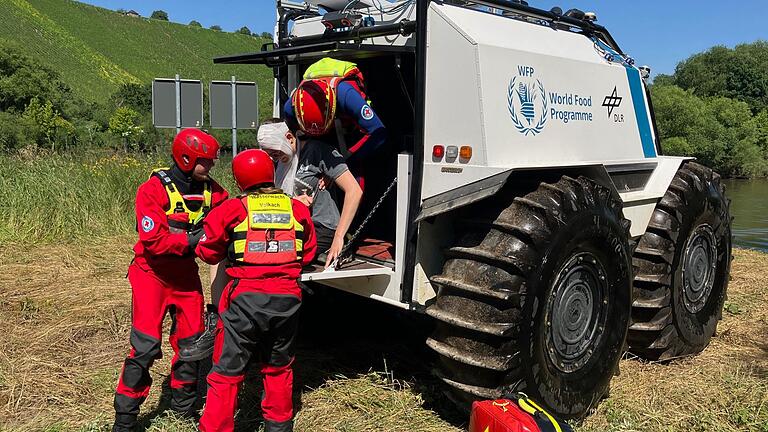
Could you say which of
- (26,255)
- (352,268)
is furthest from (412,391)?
(26,255)

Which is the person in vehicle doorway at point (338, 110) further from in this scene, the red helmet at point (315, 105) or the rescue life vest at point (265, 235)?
the rescue life vest at point (265, 235)

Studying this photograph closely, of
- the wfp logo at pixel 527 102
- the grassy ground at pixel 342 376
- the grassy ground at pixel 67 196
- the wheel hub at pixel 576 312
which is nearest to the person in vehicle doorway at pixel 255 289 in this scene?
the grassy ground at pixel 342 376

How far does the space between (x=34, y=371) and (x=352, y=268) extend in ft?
8.06

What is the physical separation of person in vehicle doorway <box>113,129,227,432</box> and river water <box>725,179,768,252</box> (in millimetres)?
7210

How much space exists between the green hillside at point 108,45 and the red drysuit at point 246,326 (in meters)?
46.3

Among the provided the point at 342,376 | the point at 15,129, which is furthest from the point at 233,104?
the point at 15,129

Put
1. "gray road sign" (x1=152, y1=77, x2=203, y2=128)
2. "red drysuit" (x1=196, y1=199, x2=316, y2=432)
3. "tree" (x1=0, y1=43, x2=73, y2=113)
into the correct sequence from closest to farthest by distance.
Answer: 1. "red drysuit" (x1=196, y1=199, x2=316, y2=432)
2. "gray road sign" (x1=152, y1=77, x2=203, y2=128)
3. "tree" (x1=0, y1=43, x2=73, y2=113)

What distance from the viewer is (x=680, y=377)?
15.4 ft

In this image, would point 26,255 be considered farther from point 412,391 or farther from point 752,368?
point 752,368

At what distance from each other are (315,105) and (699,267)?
3322 mm

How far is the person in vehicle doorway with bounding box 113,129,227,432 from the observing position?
351 cm

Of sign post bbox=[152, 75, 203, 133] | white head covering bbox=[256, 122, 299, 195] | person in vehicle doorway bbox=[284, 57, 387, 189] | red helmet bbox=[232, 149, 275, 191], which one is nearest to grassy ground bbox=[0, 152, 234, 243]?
sign post bbox=[152, 75, 203, 133]

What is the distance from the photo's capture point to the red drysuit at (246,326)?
10.8 feet

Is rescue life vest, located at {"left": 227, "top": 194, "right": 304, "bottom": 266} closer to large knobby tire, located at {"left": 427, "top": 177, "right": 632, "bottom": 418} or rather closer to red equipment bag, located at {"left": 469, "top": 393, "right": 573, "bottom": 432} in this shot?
large knobby tire, located at {"left": 427, "top": 177, "right": 632, "bottom": 418}
